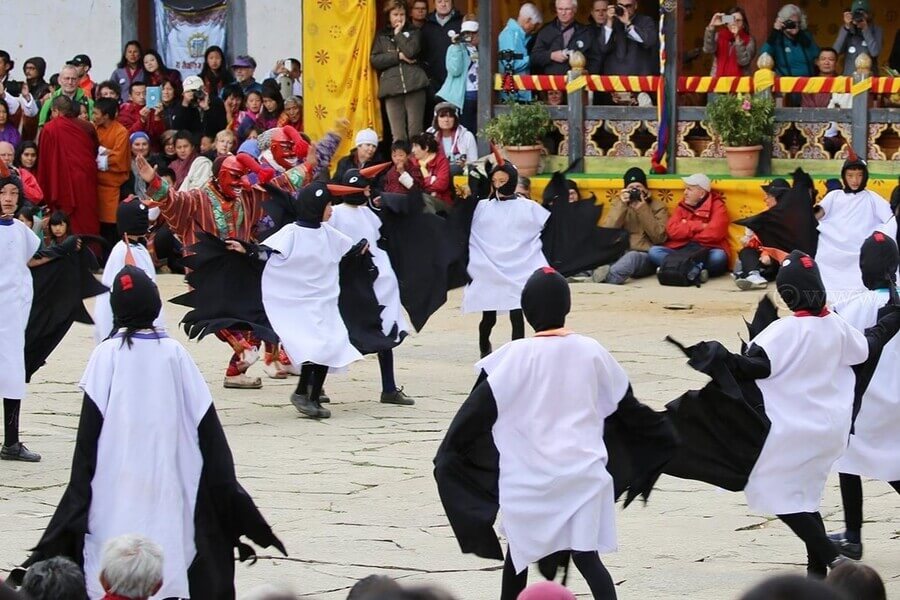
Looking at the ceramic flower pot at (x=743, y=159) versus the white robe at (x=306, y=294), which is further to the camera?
the ceramic flower pot at (x=743, y=159)

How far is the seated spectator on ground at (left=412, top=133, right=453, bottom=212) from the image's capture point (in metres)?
16.8

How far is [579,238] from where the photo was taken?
12703 mm

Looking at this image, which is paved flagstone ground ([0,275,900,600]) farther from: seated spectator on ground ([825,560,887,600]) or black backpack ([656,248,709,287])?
black backpack ([656,248,709,287])

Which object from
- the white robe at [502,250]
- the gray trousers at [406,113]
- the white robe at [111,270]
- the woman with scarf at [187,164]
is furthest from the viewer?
the gray trousers at [406,113]

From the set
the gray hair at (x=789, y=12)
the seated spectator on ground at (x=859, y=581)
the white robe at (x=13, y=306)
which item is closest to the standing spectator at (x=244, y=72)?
the gray hair at (x=789, y=12)

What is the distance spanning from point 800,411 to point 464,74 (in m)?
11.9

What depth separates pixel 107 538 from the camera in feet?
19.1

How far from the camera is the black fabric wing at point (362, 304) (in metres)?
11.1

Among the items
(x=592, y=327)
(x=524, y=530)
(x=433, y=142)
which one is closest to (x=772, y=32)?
(x=433, y=142)

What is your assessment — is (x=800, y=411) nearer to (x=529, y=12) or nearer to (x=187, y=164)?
(x=529, y=12)

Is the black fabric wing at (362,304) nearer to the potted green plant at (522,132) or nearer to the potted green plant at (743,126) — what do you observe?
the potted green plant at (743,126)

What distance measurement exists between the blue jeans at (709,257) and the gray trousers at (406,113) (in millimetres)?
3106

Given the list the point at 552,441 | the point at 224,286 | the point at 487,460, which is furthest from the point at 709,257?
the point at 552,441

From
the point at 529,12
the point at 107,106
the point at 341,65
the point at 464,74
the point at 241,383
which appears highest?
the point at 529,12
